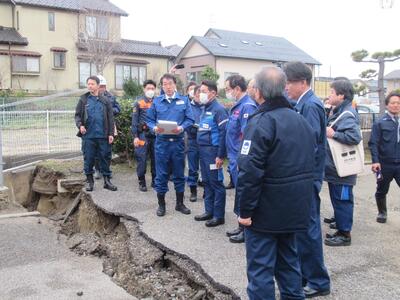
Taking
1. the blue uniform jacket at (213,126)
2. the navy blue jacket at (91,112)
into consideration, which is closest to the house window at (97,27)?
the navy blue jacket at (91,112)

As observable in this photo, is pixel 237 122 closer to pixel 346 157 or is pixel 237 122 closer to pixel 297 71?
pixel 346 157

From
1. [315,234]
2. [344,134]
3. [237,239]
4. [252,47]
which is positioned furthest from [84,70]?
[315,234]

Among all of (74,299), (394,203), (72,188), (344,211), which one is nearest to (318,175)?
(344,211)

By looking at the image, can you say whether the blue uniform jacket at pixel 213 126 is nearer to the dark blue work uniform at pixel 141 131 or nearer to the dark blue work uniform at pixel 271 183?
the dark blue work uniform at pixel 141 131

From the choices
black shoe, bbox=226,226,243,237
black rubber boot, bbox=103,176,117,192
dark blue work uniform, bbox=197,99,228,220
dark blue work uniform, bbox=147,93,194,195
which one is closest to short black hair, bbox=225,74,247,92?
dark blue work uniform, bbox=197,99,228,220

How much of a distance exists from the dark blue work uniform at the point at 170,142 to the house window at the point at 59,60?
2570 centimetres

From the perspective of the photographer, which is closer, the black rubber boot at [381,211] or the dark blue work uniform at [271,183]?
the dark blue work uniform at [271,183]

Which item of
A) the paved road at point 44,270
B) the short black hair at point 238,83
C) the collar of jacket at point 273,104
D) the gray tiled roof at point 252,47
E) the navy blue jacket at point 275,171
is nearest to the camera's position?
the navy blue jacket at point 275,171

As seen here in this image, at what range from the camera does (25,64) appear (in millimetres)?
28500

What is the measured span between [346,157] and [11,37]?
27.7 meters

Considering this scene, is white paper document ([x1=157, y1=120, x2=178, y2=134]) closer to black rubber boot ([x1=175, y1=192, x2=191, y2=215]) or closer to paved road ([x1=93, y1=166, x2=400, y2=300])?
black rubber boot ([x1=175, y1=192, x2=191, y2=215])

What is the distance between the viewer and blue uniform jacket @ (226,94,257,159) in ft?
16.4

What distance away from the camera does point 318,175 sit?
3.79 m

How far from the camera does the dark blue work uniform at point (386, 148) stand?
231 inches
